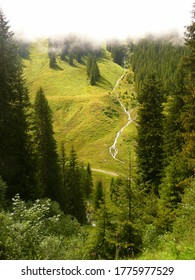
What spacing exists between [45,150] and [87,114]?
10135 cm

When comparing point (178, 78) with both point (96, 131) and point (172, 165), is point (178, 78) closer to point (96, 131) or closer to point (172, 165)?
point (172, 165)

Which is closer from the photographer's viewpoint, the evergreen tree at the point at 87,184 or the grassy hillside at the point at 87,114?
the evergreen tree at the point at 87,184

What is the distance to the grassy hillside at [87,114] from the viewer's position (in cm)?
11512

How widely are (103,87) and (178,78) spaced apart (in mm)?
149238

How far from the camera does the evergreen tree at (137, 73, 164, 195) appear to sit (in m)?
31.4

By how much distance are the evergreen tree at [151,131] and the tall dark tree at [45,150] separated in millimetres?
12513

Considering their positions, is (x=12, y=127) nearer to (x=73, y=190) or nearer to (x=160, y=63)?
(x=73, y=190)

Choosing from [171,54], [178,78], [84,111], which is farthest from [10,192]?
[171,54]

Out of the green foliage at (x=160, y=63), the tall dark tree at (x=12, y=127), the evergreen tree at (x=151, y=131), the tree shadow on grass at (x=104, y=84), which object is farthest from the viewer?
the tree shadow on grass at (x=104, y=84)

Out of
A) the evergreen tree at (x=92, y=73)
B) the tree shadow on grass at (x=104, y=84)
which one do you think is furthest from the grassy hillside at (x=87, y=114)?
the evergreen tree at (x=92, y=73)

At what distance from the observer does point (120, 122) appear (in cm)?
13525

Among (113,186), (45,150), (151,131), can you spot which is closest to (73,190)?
(45,150)

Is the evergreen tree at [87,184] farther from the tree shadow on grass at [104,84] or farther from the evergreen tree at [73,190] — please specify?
the tree shadow on grass at [104,84]

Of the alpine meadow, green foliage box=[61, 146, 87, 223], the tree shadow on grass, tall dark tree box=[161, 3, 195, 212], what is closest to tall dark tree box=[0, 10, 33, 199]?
the alpine meadow
